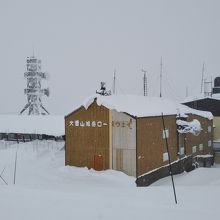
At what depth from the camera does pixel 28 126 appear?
46625 millimetres

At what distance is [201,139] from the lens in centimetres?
3972

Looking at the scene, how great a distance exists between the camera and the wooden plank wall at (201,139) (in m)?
36.2

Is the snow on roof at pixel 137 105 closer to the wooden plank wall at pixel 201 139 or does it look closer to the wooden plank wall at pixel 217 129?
the wooden plank wall at pixel 201 139

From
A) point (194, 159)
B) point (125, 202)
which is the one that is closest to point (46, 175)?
point (125, 202)

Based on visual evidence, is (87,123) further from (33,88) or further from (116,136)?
(33,88)

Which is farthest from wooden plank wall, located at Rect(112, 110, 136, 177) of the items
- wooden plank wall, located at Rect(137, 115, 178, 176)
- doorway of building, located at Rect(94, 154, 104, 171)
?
doorway of building, located at Rect(94, 154, 104, 171)

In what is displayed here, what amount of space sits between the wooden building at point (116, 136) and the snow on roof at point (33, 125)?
13.0 meters

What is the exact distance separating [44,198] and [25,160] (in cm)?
2101

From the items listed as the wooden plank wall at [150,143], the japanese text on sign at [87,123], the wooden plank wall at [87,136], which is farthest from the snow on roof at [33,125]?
the wooden plank wall at [150,143]


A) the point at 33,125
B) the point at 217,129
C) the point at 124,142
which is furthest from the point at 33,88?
the point at 124,142

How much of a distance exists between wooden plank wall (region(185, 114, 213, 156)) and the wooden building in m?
5.22

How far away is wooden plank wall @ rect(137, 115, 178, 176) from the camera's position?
27.1 m

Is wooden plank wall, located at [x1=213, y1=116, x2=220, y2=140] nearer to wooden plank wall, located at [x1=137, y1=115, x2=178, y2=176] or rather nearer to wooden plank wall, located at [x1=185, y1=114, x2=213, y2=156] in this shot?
wooden plank wall, located at [x1=185, y1=114, x2=213, y2=156]

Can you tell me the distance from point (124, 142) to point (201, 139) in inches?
622
